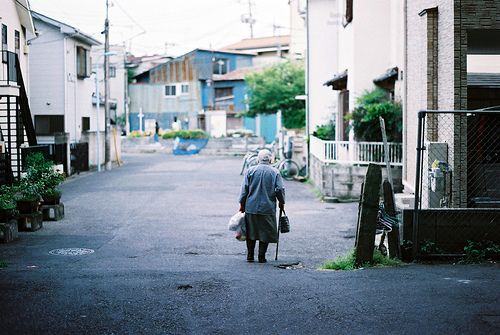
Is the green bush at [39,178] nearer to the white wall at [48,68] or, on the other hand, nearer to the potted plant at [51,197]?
the potted plant at [51,197]

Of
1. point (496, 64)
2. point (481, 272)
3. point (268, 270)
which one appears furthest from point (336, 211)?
point (481, 272)

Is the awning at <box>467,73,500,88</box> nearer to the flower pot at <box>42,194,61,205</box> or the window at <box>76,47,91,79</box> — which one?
the flower pot at <box>42,194,61,205</box>

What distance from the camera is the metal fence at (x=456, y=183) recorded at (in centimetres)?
1002

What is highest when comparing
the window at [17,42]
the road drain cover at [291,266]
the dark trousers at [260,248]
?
the window at [17,42]

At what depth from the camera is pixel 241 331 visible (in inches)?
252

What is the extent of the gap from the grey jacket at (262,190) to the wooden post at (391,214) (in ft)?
5.98

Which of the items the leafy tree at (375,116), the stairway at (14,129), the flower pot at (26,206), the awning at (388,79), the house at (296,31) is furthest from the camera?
the house at (296,31)

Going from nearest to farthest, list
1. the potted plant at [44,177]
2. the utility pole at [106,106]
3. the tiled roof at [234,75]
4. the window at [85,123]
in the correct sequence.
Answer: the potted plant at [44,177], the utility pole at [106,106], the window at [85,123], the tiled roof at [234,75]

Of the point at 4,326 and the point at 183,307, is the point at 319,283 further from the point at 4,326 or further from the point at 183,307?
the point at 4,326

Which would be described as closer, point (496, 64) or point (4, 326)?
point (4, 326)

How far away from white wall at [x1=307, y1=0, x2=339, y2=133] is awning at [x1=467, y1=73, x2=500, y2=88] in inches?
545

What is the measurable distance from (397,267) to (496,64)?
36.3 ft

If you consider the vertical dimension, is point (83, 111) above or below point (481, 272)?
above

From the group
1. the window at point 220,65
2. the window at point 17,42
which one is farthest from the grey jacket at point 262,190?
the window at point 220,65
